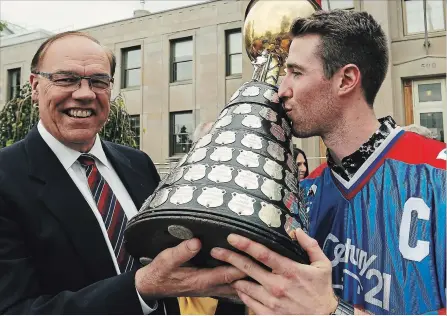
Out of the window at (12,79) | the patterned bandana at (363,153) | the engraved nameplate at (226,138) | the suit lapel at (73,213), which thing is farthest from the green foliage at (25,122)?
the window at (12,79)

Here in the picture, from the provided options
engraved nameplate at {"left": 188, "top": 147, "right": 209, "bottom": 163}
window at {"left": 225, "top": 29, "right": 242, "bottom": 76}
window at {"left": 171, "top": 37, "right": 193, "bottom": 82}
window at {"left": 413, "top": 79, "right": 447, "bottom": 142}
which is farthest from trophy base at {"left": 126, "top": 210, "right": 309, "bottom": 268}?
window at {"left": 171, "top": 37, "right": 193, "bottom": 82}

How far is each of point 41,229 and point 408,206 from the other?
4.38 feet

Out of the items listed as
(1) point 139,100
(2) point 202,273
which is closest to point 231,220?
(2) point 202,273

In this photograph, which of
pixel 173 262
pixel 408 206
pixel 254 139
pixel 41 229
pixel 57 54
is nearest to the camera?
pixel 173 262

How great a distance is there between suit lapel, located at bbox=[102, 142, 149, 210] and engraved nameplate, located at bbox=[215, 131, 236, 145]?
77 centimetres

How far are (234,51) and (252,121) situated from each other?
504 inches

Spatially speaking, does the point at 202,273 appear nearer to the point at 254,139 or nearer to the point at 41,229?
the point at 254,139

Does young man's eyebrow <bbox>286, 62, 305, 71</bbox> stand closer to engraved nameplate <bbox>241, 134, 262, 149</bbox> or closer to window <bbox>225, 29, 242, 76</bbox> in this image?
engraved nameplate <bbox>241, 134, 262, 149</bbox>

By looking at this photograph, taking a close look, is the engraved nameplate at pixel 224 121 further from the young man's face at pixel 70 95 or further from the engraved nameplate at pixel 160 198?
the young man's face at pixel 70 95

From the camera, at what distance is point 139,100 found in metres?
15.4

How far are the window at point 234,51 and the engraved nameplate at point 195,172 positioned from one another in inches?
501

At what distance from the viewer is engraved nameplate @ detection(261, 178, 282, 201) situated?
134 centimetres

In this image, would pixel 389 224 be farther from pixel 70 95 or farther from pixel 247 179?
pixel 70 95

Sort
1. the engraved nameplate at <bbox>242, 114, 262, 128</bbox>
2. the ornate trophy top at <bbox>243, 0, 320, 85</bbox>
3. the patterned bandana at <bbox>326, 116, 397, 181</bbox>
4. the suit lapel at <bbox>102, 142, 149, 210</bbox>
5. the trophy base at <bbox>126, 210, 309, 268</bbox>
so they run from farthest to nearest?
the suit lapel at <bbox>102, 142, 149, 210</bbox> < the ornate trophy top at <bbox>243, 0, 320, 85</bbox> < the patterned bandana at <bbox>326, 116, 397, 181</bbox> < the engraved nameplate at <bbox>242, 114, 262, 128</bbox> < the trophy base at <bbox>126, 210, 309, 268</bbox>
